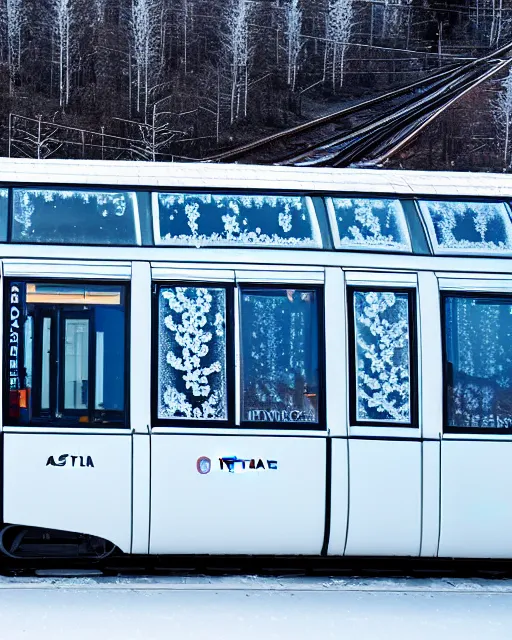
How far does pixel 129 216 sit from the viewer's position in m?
5.39

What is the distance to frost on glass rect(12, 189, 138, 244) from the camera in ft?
17.4

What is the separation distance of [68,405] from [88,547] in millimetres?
1061

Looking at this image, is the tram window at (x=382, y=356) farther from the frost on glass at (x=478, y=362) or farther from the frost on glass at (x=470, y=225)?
the frost on glass at (x=470, y=225)

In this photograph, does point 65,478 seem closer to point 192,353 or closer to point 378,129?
point 192,353

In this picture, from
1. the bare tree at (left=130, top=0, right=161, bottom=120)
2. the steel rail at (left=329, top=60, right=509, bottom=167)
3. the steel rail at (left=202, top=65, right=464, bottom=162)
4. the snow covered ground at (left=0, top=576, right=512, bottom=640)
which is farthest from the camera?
the bare tree at (left=130, top=0, right=161, bottom=120)

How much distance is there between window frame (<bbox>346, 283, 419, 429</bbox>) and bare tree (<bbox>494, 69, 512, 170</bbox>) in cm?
1357

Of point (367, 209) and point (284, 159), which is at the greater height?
point (284, 159)

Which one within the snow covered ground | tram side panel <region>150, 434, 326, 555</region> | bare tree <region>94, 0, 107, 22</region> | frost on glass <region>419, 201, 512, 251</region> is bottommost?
the snow covered ground

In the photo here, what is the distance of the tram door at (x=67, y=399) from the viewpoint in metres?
5.15

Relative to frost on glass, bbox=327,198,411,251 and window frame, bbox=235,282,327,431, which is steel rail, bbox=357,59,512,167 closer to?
frost on glass, bbox=327,198,411,251

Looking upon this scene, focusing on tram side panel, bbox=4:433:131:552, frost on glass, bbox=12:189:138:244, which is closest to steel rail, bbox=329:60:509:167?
frost on glass, bbox=12:189:138:244

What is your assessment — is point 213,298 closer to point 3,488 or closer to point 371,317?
point 371,317

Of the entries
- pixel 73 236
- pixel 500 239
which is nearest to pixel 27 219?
pixel 73 236

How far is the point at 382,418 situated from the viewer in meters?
5.29
